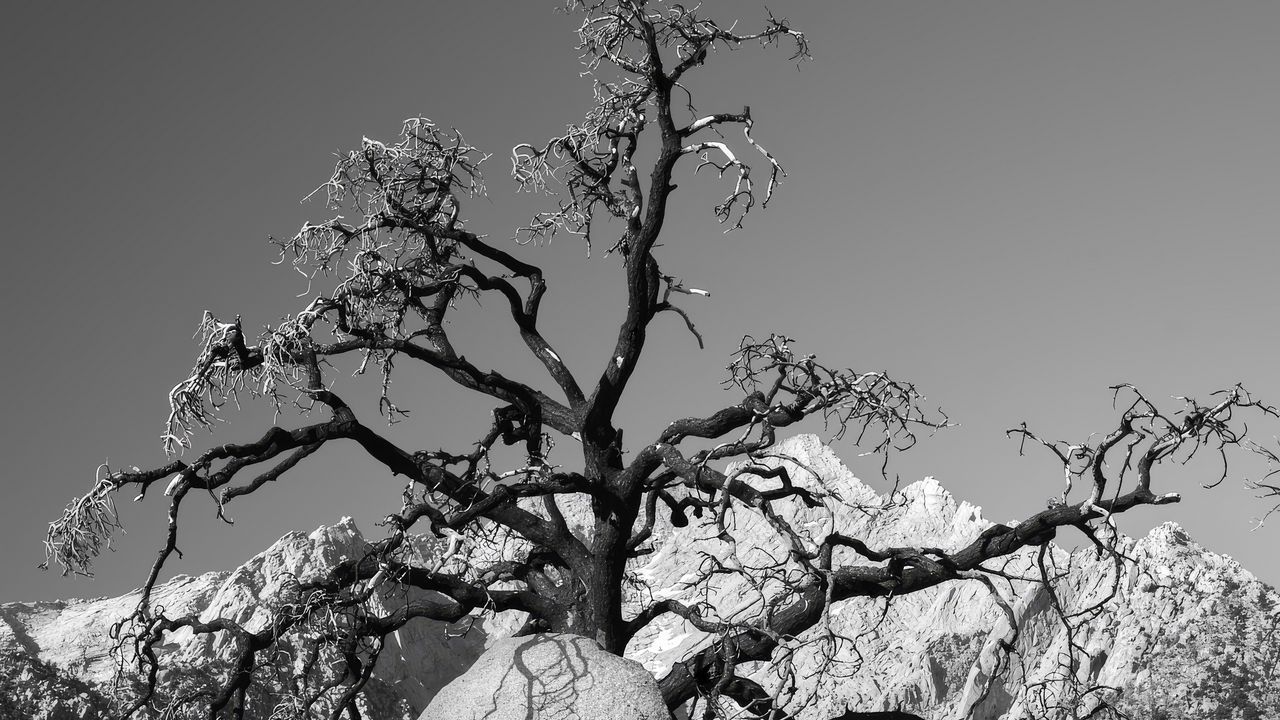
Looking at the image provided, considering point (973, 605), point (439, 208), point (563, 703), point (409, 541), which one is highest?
point (973, 605)

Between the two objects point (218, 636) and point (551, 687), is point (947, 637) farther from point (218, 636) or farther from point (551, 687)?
point (551, 687)

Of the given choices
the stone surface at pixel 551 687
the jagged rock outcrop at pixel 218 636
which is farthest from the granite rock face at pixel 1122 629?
the jagged rock outcrop at pixel 218 636

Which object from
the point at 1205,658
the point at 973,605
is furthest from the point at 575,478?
the point at 973,605

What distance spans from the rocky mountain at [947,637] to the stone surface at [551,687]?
1.05 meters

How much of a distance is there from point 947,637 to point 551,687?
13691cm

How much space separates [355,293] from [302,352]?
49.2 inches

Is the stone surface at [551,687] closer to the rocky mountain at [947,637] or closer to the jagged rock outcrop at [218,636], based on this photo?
the rocky mountain at [947,637]

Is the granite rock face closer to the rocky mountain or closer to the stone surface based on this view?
the rocky mountain

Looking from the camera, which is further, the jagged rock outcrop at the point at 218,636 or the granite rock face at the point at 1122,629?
the jagged rock outcrop at the point at 218,636

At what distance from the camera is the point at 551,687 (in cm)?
980

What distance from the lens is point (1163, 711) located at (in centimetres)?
2777

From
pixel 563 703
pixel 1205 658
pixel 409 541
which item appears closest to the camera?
pixel 563 703

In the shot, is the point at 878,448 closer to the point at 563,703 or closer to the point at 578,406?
the point at 578,406

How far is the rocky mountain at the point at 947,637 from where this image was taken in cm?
1140
